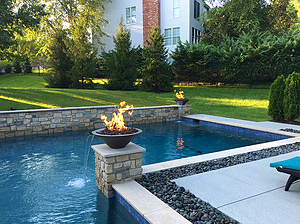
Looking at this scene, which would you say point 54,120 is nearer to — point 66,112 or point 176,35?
point 66,112

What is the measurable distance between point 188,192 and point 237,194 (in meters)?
0.73

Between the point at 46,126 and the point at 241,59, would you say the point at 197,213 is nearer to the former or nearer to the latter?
the point at 46,126

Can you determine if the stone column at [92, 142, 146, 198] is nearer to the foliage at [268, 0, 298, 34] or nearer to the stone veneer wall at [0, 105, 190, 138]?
the stone veneer wall at [0, 105, 190, 138]

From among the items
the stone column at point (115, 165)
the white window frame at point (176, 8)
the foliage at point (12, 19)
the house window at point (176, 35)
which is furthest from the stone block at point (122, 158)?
the white window frame at point (176, 8)

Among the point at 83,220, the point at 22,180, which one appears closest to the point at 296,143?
the point at 83,220

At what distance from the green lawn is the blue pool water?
3.43 metres

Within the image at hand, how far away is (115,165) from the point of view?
3783 millimetres

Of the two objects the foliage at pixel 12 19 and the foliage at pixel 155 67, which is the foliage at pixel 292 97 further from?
the foliage at pixel 12 19

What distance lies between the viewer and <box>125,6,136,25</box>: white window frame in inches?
940

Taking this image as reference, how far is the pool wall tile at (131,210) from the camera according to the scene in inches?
118

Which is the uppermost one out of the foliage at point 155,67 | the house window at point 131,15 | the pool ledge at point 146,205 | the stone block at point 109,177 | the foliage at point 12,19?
the house window at point 131,15

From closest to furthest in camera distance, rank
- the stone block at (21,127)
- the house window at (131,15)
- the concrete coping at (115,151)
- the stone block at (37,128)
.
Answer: the concrete coping at (115,151)
the stone block at (21,127)
the stone block at (37,128)
the house window at (131,15)

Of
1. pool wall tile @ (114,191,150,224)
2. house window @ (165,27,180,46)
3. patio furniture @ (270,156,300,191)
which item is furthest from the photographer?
house window @ (165,27,180,46)

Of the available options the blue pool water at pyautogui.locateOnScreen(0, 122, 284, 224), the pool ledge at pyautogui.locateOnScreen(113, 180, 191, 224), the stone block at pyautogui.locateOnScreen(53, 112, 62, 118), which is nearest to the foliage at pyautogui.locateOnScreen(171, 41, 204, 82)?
the blue pool water at pyautogui.locateOnScreen(0, 122, 284, 224)
